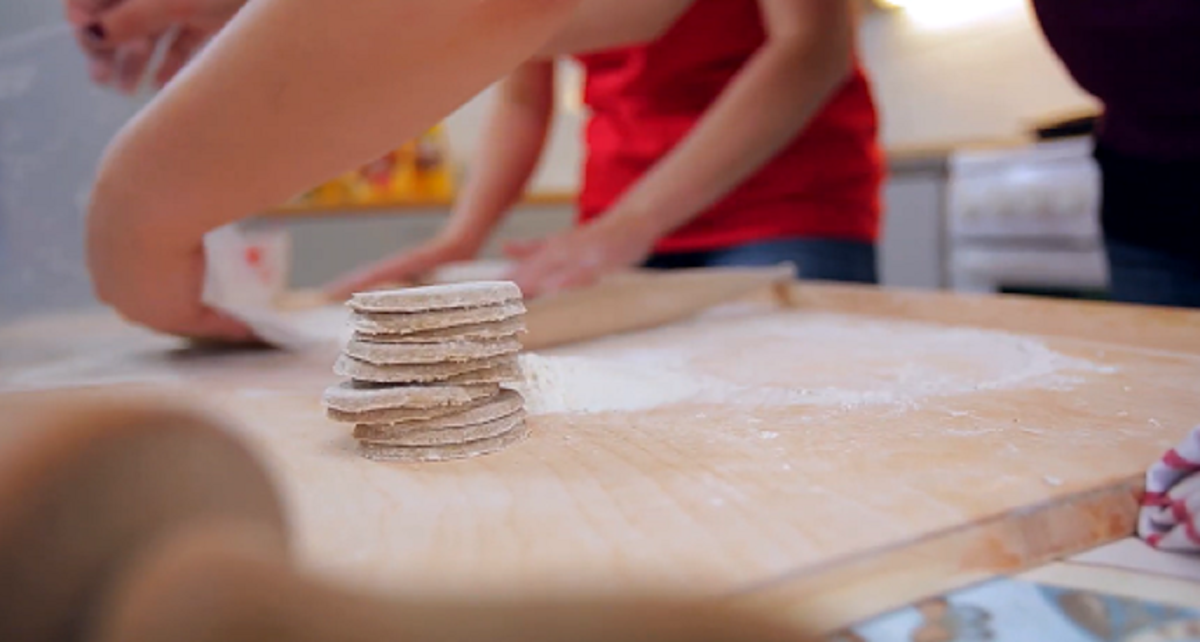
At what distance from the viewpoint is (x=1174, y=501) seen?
38 cm

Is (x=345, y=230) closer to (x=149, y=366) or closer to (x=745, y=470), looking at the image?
(x=149, y=366)

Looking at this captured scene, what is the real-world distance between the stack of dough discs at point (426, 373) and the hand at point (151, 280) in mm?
313

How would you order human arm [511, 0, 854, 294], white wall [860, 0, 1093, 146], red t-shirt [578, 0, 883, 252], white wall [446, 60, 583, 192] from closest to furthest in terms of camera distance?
human arm [511, 0, 854, 294] → red t-shirt [578, 0, 883, 252] → white wall [860, 0, 1093, 146] → white wall [446, 60, 583, 192]

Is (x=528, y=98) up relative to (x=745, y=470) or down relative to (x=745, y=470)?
up

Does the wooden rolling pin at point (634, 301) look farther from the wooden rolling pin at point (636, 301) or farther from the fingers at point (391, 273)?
the fingers at point (391, 273)

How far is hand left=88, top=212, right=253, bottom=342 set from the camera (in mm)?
724

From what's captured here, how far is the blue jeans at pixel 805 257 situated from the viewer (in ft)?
4.16

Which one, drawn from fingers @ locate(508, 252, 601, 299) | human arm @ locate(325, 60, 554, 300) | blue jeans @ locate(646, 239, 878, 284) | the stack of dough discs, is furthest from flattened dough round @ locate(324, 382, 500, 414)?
human arm @ locate(325, 60, 554, 300)

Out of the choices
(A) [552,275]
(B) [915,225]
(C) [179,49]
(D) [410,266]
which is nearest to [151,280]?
(C) [179,49]

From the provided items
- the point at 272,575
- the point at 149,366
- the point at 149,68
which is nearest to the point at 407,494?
the point at 272,575

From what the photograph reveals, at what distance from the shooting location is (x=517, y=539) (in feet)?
1.22

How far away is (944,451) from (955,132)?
3.23 m

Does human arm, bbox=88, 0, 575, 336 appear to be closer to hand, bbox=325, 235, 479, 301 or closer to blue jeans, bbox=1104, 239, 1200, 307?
hand, bbox=325, 235, 479, 301

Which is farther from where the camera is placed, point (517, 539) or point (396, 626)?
point (517, 539)
